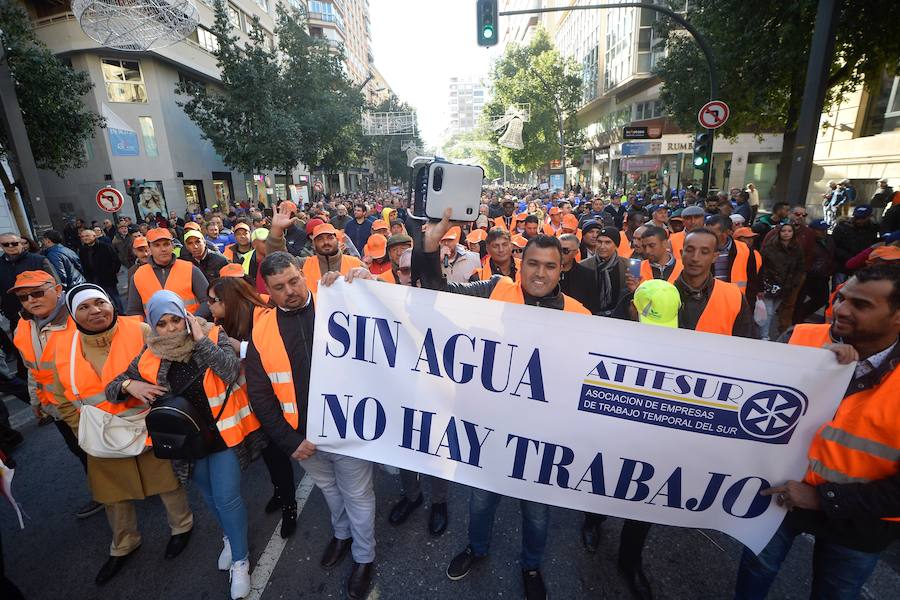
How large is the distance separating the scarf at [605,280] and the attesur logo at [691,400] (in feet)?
7.35

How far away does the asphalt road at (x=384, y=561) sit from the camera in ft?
8.61

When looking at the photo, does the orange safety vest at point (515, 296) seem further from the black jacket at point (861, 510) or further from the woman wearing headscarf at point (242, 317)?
the woman wearing headscarf at point (242, 317)

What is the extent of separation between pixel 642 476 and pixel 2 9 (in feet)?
64.8

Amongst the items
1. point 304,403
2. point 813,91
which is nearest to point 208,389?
point 304,403

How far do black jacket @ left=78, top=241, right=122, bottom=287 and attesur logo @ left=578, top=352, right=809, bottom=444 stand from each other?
998 cm

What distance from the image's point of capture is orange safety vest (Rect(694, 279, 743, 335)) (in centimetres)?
286

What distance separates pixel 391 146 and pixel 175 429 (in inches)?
2124

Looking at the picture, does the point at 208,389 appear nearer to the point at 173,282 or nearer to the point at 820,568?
the point at 173,282

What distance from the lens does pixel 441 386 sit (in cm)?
241

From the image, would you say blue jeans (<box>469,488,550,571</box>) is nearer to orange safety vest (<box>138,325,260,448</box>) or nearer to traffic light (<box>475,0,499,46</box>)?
orange safety vest (<box>138,325,260,448</box>)

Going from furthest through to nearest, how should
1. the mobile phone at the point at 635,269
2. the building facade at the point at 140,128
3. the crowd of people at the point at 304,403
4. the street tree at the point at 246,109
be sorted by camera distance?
the building facade at the point at 140,128
the street tree at the point at 246,109
the mobile phone at the point at 635,269
the crowd of people at the point at 304,403

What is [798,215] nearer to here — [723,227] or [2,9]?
[723,227]

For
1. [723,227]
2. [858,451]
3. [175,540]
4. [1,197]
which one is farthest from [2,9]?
[858,451]

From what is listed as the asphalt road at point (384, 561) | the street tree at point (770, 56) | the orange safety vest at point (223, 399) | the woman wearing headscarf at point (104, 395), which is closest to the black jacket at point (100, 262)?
the asphalt road at point (384, 561)
